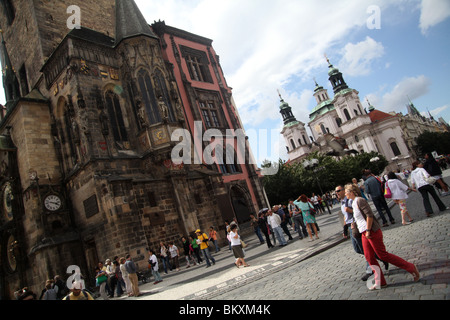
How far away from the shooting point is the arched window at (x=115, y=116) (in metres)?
17.1

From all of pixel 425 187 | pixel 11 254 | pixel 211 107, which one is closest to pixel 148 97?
pixel 211 107

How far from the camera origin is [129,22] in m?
18.6

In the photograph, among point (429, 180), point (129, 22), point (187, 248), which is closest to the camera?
point (429, 180)

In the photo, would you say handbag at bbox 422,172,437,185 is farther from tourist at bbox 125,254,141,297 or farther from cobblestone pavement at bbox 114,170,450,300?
tourist at bbox 125,254,141,297

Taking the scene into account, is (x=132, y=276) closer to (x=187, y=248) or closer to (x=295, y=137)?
(x=187, y=248)

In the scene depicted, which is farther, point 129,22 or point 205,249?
point 129,22

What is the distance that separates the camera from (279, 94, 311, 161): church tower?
278ft

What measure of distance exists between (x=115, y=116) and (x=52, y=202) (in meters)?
6.15

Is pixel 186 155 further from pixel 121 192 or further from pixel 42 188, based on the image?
pixel 42 188

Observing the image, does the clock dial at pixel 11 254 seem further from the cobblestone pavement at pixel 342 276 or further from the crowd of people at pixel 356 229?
the cobblestone pavement at pixel 342 276

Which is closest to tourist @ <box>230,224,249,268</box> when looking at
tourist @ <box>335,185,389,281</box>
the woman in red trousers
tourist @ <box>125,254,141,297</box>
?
tourist @ <box>125,254,141,297</box>

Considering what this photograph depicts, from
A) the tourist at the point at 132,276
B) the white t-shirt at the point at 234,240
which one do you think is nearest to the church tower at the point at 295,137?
the white t-shirt at the point at 234,240

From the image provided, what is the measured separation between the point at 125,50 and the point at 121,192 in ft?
29.7
